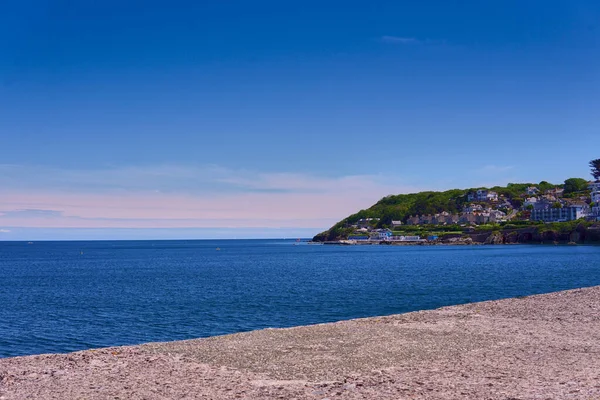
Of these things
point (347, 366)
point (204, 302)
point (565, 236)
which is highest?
point (565, 236)

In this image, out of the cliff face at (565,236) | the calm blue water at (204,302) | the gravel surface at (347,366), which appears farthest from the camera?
the cliff face at (565,236)

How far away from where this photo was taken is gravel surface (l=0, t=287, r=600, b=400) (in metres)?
11.7

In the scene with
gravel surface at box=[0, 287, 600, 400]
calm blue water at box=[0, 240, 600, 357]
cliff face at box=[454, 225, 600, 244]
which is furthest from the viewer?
cliff face at box=[454, 225, 600, 244]

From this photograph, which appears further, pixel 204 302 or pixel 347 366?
pixel 204 302

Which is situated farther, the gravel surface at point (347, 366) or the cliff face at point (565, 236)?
the cliff face at point (565, 236)

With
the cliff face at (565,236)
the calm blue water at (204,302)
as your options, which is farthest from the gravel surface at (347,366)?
the cliff face at (565,236)

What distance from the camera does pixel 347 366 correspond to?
1416cm

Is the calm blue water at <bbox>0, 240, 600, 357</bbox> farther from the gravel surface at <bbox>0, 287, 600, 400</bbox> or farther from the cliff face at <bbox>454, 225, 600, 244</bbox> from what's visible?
the cliff face at <bbox>454, 225, 600, 244</bbox>

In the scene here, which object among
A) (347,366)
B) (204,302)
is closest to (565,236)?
(204,302)

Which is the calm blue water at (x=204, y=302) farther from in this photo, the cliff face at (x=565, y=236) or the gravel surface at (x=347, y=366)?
the cliff face at (x=565, y=236)

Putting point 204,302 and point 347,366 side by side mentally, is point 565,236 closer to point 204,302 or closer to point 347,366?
point 204,302

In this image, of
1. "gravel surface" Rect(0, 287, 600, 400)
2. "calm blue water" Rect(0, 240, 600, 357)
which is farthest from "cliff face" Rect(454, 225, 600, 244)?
"gravel surface" Rect(0, 287, 600, 400)

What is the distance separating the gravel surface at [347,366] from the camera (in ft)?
38.3

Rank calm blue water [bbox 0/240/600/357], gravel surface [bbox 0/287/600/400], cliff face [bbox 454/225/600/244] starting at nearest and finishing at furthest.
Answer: gravel surface [bbox 0/287/600/400] → calm blue water [bbox 0/240/600/357] → cliff face [bbox 454/225/600/244]
